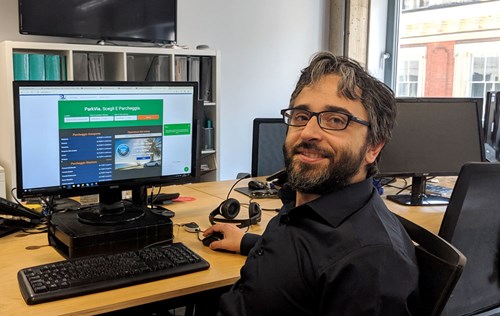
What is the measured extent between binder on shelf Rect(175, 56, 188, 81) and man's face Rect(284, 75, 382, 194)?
2.64 m

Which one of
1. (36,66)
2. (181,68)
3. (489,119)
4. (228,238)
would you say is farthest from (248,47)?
(228,238)

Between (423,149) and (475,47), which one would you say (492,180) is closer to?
(423,149)

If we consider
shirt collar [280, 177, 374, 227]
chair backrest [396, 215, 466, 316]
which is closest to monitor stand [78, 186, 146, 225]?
shirt collar [280, 177, 374, 227]

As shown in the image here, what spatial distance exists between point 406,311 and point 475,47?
3908 millimetres

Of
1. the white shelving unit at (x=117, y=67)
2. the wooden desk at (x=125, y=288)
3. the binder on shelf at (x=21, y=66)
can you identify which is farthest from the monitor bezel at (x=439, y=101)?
the binder on shelf at (x=21, y=66)

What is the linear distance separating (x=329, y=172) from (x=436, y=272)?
0.34m

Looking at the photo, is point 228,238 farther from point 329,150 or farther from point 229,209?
point 329,150

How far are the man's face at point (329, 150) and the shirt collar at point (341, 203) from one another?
0.14ft

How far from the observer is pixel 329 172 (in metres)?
1.29

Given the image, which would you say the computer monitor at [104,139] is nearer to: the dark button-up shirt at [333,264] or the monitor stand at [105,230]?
the monitor stand at [105,230]

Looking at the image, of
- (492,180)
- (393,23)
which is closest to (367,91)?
(492,180)

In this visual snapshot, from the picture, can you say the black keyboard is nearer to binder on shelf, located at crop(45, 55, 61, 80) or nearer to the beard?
the beard

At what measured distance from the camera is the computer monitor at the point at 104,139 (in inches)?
60.9

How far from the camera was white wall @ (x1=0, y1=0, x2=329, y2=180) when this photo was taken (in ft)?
14.0
